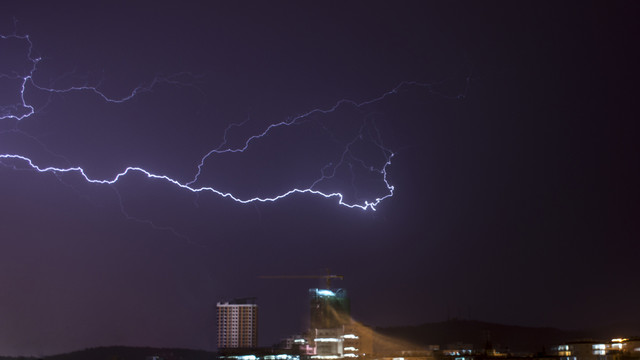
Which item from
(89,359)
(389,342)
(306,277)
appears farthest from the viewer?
(389,342)

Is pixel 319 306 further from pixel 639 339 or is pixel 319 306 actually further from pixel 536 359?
pixel 639 339

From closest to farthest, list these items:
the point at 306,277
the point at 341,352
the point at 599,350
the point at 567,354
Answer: the point at 599,350
the point at 567,354
the point at 341,352
the point at 306,277

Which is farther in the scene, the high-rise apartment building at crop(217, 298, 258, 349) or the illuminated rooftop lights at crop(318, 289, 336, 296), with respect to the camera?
the high-rise apartment building at crop(217, 298, 258, 349)

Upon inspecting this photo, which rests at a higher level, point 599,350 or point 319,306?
point 319,306

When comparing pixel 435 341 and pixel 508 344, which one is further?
pixel 435 341

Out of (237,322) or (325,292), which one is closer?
(325,292)

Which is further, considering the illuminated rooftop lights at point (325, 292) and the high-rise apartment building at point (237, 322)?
the high-rise apartment building at point (237, 322)

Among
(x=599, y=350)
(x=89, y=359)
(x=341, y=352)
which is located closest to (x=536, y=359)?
(x=599, y=350)
